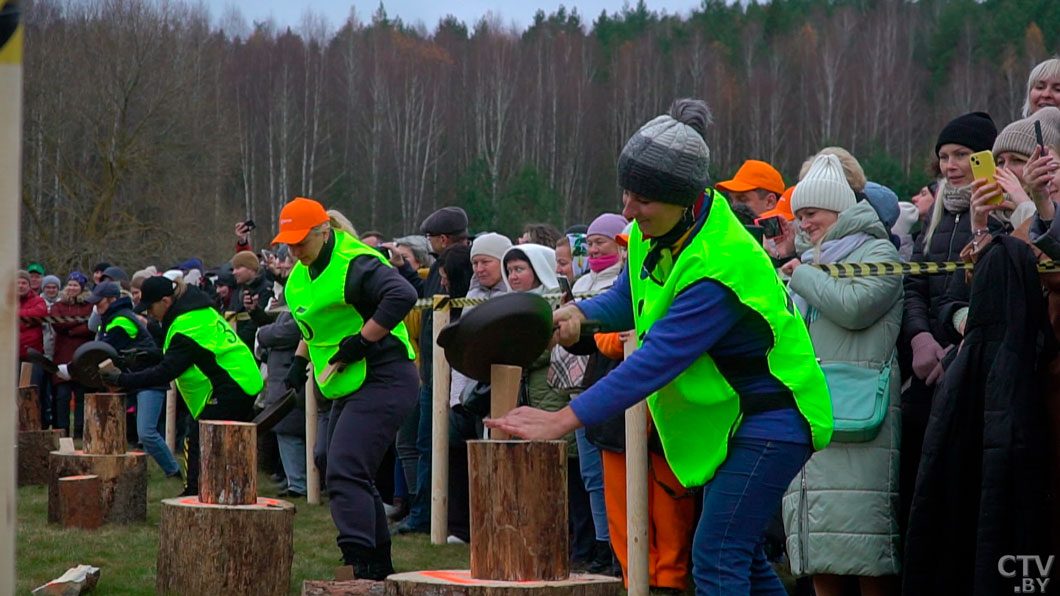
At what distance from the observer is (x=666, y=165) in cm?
410

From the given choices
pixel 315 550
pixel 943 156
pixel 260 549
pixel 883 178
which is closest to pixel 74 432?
pixel 315 550

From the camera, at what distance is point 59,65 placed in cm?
3609

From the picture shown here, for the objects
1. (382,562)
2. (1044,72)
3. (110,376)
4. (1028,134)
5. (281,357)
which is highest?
(1044,72)

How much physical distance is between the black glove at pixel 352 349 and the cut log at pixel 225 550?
0.85m

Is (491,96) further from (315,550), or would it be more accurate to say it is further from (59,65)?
(315,550)

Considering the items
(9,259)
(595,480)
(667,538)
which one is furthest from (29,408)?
(9,259)

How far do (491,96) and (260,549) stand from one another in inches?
1745

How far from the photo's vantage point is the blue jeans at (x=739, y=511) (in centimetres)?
405

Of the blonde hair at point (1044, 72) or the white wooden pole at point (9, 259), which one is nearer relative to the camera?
the white wooden pole at point (9, 259)

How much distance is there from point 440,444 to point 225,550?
250cm

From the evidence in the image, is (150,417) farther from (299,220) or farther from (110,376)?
(299,220)

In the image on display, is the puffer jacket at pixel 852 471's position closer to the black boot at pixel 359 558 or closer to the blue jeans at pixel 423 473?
the black boot at pixel 359 558

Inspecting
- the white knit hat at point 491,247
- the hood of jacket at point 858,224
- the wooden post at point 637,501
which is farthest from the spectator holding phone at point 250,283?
the hood of jacket at point 858,224

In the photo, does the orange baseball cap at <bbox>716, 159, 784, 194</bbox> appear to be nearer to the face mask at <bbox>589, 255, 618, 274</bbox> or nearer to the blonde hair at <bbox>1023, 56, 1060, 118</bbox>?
the face mask at <bbox>589, 255, 618, 274</bbox>
